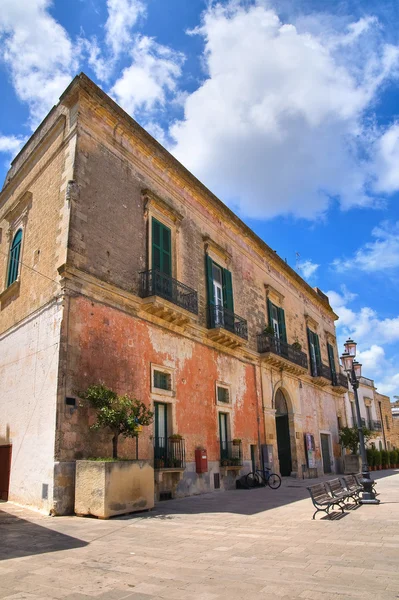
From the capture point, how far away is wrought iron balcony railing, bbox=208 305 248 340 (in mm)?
14875

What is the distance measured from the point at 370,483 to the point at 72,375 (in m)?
7.11

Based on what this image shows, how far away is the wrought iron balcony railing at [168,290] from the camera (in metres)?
12.1

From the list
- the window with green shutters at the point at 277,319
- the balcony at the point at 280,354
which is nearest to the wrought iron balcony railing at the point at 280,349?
the balcony at the point at 280,354

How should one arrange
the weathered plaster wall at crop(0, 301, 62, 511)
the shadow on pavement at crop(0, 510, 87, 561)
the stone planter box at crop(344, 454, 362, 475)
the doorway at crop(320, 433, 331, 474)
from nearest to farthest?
the shadow on pavement at crop(0, 510, 87, 561) < the weathered plaster wall at crop(0, 301, 62, 511) < the doorway at crop(320, 433, 331, 474) < the stone planter box at crop(344, 454, 362, 475)

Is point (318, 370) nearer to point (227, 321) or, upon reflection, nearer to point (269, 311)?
point (269, 311)

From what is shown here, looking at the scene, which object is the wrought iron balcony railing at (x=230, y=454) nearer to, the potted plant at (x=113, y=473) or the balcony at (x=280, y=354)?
the balcony at (x=280, y=354)

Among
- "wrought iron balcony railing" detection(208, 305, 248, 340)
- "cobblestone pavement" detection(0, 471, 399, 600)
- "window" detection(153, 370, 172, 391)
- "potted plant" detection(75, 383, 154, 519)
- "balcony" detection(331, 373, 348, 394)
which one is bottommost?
"cobblestone pavement" detection(0, 471, 399, 600)

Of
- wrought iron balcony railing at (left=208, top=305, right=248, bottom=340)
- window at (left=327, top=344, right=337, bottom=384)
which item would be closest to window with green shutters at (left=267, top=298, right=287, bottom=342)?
wrought iron balcony railing at (left=208, top=305, right=248, bottom=340)

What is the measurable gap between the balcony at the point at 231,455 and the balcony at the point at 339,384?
12734mm

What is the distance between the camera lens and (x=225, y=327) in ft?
50.1

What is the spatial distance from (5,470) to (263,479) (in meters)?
8.27

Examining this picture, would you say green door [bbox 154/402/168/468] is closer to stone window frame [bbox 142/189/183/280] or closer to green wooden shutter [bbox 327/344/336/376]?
stone window frame [bbox 142/189/183/280]

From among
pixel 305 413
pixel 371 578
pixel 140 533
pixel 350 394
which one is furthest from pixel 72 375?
pixel 350 394

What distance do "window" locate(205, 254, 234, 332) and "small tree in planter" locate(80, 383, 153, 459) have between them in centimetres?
572
